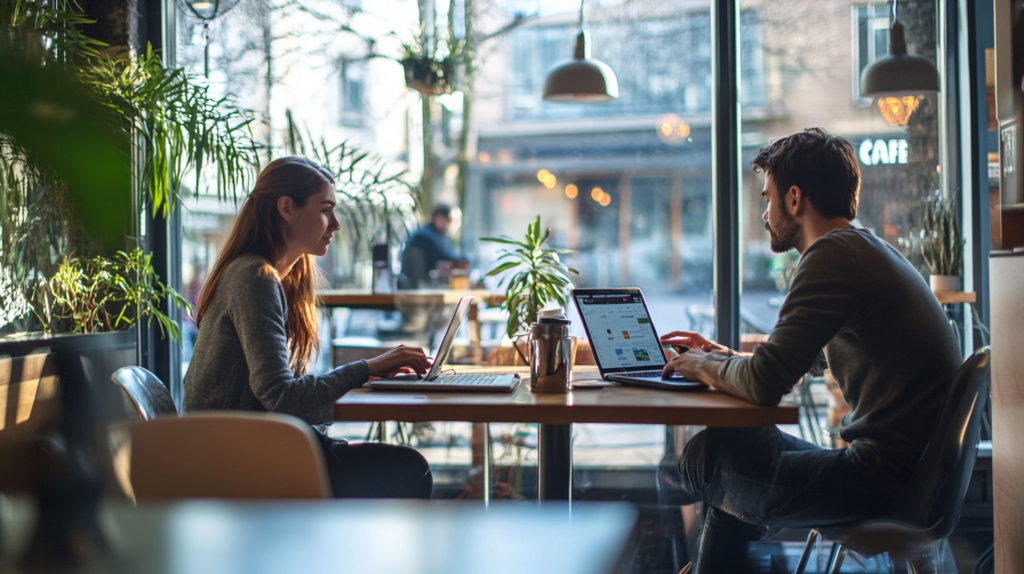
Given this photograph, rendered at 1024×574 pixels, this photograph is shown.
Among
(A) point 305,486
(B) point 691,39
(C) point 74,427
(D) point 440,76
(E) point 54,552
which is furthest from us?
(D) point 440,76

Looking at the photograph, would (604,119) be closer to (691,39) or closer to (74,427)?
(691,39)

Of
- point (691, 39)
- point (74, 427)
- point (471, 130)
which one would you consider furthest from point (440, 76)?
point (74, 427)

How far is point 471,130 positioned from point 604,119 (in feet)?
2.57

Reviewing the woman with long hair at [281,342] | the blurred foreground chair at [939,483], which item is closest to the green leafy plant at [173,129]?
the woman with long hair at [281,342]

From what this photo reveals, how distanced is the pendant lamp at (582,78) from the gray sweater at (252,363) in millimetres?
2068

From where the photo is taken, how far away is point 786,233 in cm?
199

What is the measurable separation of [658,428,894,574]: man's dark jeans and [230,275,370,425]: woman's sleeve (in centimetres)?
87

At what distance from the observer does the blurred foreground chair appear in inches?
60.7

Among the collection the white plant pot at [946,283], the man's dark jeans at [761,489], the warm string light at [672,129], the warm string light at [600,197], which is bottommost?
the man's dark jeans at [761,489]

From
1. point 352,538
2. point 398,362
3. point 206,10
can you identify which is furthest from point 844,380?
point 206,10

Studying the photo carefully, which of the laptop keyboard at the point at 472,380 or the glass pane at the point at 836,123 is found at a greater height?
the glass pane at the point at 836,123

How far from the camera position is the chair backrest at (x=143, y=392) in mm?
1685

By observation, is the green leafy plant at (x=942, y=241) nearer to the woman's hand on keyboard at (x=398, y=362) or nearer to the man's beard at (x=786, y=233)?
the man's beard at (x=786, y=233)

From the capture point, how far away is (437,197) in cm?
432
